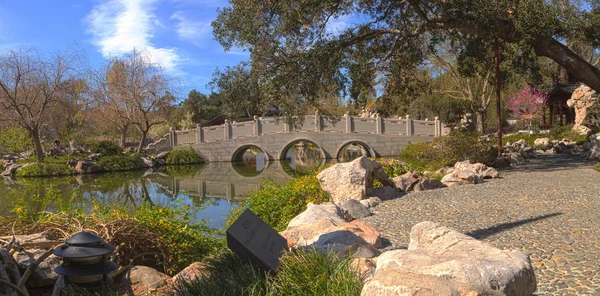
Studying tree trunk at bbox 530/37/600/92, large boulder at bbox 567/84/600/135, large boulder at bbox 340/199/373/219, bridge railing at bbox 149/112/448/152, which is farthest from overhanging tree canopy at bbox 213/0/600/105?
bridge railing at bbox 149/112/448/152

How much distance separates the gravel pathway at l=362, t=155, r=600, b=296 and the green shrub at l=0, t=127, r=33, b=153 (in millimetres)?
23642

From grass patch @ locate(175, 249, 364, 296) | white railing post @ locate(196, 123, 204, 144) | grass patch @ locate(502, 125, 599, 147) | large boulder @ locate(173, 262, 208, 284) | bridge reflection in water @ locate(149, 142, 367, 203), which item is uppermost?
white railing post @ locate(196, 123, 204, 144)

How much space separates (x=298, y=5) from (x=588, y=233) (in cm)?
706

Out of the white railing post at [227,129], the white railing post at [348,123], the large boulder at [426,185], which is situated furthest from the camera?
the white railing post at [227,129]

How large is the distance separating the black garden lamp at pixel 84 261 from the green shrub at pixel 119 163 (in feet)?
71.6

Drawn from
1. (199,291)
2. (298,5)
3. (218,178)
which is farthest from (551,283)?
(218,178)

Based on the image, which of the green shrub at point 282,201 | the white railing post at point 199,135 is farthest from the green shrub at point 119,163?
the green shrub at point 282,201

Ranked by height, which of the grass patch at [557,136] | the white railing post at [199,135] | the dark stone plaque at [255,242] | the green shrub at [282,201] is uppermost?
the white railing post at [199,135]

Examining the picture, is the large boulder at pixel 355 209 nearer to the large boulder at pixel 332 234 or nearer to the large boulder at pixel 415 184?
the large boulder at pixel 332 234

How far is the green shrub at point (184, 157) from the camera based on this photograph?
27.6 meters

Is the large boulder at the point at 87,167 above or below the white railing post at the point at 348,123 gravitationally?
below

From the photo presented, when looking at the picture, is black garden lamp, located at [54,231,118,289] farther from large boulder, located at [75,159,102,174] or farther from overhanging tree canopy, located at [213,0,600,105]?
large boulder, located at [75,159,102,174]

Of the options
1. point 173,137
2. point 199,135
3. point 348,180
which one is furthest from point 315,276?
point 173,137

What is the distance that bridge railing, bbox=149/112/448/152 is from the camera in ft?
85.5
